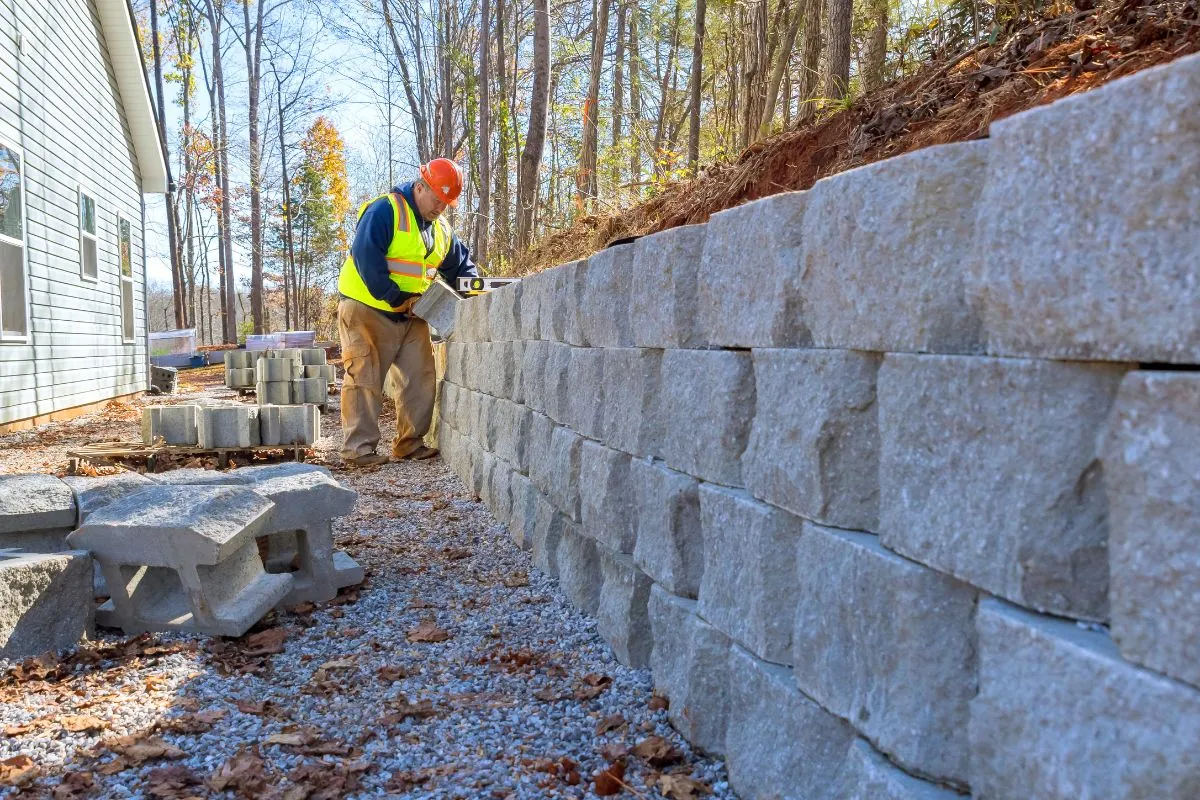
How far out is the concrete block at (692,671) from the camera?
279cm

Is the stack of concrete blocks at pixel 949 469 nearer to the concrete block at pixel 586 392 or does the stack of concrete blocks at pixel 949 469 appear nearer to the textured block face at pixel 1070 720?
the textured block face at pixel 1070 720

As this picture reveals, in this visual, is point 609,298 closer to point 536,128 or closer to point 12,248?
point 536,128

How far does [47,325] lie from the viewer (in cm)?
1136

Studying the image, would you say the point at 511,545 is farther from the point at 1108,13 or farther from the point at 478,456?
the point at 1108,13

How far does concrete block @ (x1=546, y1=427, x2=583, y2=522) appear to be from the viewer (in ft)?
13.9

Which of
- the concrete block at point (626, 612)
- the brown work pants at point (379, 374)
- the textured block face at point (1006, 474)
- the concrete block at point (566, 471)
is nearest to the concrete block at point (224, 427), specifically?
the brown work pants at point (379, 374)

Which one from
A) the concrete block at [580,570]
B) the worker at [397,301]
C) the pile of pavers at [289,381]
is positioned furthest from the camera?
the pile of pavers at [289,381]

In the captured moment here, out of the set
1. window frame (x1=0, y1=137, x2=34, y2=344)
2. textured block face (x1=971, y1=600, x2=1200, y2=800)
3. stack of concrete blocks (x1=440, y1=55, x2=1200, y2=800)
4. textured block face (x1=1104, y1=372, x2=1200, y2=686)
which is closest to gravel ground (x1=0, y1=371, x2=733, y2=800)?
stack of concrete blocks (x1=440, y1=55, x2=1200, y2=800)

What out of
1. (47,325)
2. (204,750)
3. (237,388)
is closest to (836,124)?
(204,750)

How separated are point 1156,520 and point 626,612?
2.44 meters

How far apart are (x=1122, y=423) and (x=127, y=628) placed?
3.96 metres

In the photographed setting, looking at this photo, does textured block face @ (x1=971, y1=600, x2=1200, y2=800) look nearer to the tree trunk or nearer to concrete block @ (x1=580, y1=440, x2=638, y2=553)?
concrete block @ (x1=580, y1=440, x2=638, y2=553)

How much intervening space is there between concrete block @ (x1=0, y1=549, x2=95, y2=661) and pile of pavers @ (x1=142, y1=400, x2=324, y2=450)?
13.8ft

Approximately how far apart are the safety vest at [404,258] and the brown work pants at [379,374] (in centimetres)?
13
